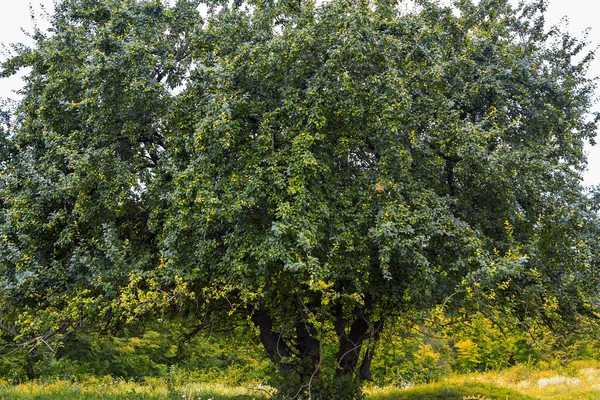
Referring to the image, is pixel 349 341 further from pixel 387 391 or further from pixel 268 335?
pixel 387 391

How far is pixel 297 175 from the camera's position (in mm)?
8367

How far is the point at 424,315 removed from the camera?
1094 centimetres

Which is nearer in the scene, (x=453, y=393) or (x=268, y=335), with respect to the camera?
(x=268, y=335)

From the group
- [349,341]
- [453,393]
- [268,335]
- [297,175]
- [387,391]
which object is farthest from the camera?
[387,391]

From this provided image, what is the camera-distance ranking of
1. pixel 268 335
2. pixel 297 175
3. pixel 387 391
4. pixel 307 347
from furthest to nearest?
pixel 387 391 < pixel 268 335 < pixel 307 347 < pixel 297 175

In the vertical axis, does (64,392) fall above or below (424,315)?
below

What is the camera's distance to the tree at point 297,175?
871cm

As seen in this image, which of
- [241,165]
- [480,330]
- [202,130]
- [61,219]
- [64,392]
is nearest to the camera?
[202,130]

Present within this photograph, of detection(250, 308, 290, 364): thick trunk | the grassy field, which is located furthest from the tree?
the grassy field

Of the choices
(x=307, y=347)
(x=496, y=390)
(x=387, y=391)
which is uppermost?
(x=307, y=347)

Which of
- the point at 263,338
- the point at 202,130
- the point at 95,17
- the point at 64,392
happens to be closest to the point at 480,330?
the point at 263,338

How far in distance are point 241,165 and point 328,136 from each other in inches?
71.4

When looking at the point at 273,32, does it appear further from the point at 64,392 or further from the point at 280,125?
the point at 64,392

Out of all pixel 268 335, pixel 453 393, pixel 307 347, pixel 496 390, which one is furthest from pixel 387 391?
pixel 268 335
